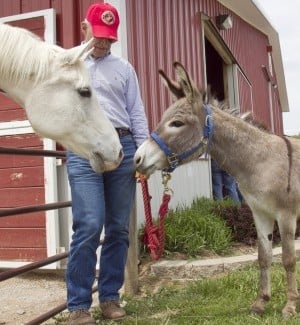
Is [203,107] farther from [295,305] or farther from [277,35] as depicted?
[277,35]

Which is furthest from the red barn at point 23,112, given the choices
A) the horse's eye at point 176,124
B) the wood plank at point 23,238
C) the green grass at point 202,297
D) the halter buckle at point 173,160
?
the halter buckle at point 173,160

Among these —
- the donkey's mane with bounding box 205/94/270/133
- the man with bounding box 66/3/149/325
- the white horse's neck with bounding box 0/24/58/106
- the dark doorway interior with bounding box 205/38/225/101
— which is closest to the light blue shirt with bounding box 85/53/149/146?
the man with bounding box 66/3/149/325

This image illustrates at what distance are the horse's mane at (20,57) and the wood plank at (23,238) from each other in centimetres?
296

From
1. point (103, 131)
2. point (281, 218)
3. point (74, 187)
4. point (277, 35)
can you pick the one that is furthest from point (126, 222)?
point (277, 35)

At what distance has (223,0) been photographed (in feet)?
35.1

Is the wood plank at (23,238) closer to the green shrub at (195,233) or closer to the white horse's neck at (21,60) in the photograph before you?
the green shrub at (195,233)

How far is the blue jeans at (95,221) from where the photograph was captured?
3.15 metres

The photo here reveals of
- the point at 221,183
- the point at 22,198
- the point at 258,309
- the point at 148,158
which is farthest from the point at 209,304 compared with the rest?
the point at 221,183

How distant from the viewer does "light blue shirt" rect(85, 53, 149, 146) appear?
334cm

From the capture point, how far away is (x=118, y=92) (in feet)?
11.1

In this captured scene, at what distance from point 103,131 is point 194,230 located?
10.1ft

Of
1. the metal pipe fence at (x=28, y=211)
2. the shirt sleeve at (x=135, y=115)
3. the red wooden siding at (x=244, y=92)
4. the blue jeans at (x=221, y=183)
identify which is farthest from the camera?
the red wooden siding at (x=244, y=92)

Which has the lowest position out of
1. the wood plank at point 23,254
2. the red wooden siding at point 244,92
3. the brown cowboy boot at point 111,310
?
the brown cowboy boot at point 111,310

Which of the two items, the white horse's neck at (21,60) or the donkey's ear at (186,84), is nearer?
the white horse's neck at (21,60)
